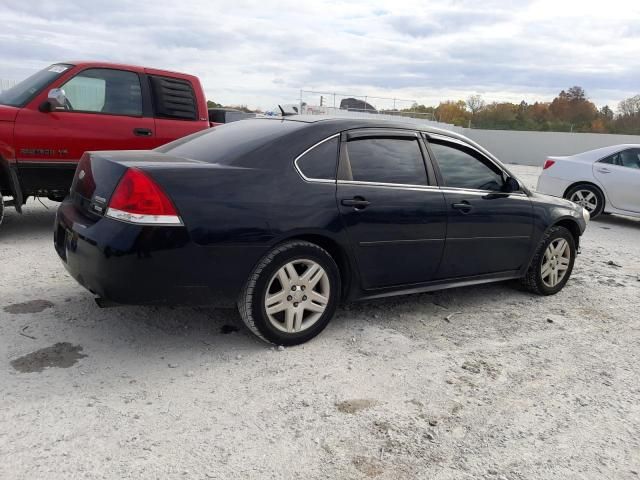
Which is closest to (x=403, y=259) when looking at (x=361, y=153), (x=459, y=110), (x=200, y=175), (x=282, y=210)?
(x=361, y=153)

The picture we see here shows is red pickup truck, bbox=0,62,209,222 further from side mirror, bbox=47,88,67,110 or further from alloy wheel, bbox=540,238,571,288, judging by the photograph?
alloy wheel, bbox=540,238,571,288

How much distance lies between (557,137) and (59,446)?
121 ft

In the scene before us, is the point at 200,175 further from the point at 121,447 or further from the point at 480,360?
the point at 480,360

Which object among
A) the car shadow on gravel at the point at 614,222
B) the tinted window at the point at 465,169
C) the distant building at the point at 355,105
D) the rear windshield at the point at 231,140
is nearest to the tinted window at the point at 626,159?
the car shadow on gravel at the point at 614,222

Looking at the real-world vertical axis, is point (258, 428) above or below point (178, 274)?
below

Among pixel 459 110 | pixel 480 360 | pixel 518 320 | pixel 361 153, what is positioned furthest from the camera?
pixel 459 110

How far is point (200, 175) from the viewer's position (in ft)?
10.7

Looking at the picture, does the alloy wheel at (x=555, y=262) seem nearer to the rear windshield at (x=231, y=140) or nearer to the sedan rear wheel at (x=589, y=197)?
the rear windshield at (x=231, y=140)

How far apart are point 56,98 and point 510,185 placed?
466 centimetres

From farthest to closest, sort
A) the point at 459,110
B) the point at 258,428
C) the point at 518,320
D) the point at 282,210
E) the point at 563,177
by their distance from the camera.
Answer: the point at 459,110
the point at 563,177
the point at 518,320
the point at 282,210
the point at 258,428

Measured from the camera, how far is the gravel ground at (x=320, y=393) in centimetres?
247

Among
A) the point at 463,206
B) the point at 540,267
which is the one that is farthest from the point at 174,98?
the point at 540,267

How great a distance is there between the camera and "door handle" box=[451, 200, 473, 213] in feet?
14.0

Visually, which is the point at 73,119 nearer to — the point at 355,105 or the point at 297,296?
the point at 297,296
